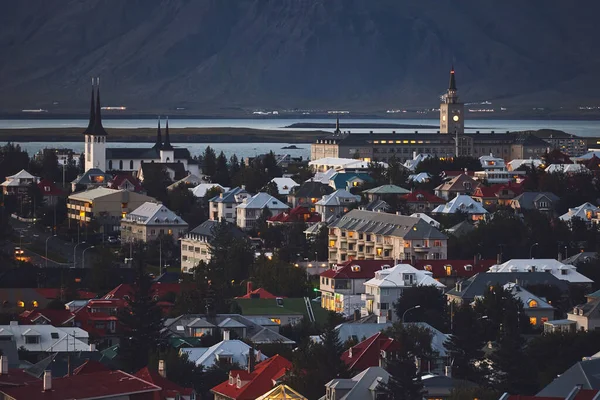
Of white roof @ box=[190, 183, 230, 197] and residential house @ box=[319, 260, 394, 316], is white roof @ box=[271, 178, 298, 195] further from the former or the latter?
residential house @ box=[319, 260, 394, 316]

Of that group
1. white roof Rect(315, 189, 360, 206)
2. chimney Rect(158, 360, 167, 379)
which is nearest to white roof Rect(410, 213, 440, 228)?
white roof Rect(315, 189, 360, 206)

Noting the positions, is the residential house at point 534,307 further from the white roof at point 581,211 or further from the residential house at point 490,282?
the white roof at point 581,211

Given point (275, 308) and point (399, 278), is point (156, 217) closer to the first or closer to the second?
point (399, 278)

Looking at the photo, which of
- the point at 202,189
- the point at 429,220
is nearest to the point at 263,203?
the point at 429,220

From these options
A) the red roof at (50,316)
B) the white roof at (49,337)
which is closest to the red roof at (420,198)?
the red roof at (50,316)

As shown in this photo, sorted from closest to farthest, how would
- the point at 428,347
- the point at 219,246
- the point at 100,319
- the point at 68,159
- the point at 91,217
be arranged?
the point at 428,347, the point at 100,319, the point at 219,246, the point at 91,217, the point at 68,159

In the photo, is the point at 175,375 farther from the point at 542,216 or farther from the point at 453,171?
the point at 453,171

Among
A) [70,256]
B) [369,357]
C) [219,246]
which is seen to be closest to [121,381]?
[369,357]

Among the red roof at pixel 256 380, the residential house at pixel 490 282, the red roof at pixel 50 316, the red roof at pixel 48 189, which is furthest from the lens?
the red roof at pixel 48 189
